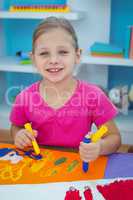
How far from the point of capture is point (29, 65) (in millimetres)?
2076

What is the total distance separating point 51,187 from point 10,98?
5.66 feet

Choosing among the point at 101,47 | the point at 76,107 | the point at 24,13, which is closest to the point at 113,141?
the point at 76,107

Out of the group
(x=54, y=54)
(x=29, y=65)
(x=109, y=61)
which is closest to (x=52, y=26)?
(x=54, y=54)

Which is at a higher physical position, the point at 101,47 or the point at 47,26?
the point at 47,26

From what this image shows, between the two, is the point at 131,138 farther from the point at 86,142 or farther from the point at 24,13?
the point at 86,142

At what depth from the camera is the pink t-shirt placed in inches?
36.9

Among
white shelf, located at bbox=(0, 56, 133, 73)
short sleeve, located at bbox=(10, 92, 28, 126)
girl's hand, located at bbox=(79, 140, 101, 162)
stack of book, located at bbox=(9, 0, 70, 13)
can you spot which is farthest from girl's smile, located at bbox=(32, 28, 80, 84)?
stack of book, located at bbox=(9, 0, 70, 13)

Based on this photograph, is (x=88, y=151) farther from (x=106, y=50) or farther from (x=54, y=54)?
(x=106, y=50)

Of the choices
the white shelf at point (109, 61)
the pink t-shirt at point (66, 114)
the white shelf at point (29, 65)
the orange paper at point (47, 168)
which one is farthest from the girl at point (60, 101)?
the white shelf at point (109, 61)

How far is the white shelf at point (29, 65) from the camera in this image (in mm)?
1909

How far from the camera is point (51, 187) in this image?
665 mm

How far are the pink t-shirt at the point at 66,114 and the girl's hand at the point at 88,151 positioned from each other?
189 mm

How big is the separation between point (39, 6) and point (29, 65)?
38 cm

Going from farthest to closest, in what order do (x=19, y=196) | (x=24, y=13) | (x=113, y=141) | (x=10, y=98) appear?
(x=10, y=98) → (x=24, y=13) → (x=113, y=141) → (x=19, y=196)
